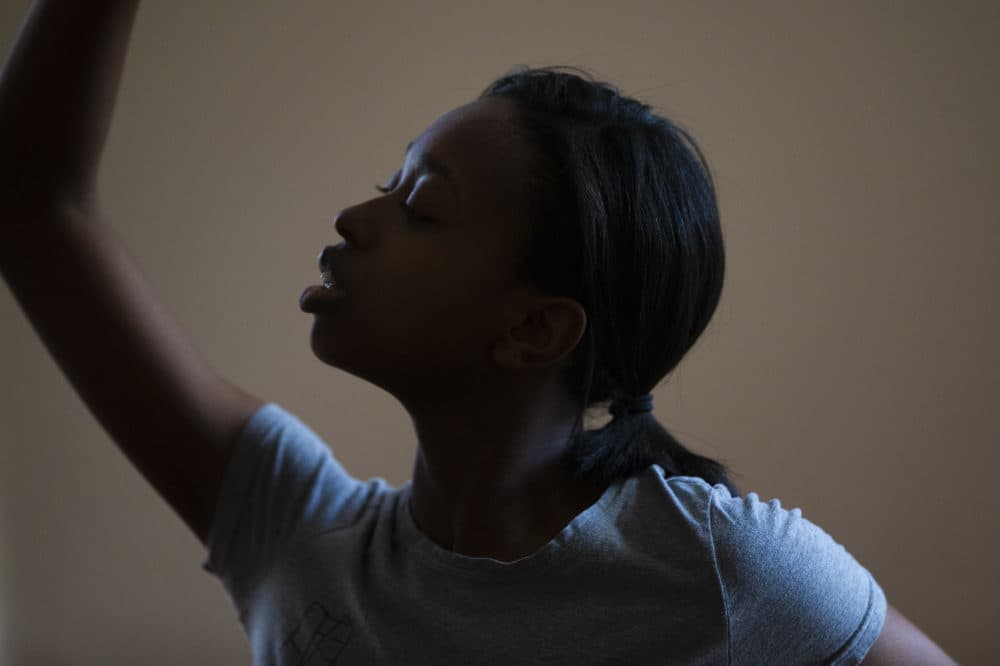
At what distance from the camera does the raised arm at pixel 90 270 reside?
0.77 m

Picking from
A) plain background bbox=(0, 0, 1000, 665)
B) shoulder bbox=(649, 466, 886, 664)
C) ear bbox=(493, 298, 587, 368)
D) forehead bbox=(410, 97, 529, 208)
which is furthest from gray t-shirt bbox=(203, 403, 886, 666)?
plain background bbox=(0, 0, 1000, 665)

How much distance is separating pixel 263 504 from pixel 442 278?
0.95ft

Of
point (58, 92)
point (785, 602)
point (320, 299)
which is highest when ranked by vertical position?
point (58, 92)

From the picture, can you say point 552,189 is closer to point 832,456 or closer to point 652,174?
point 652,174

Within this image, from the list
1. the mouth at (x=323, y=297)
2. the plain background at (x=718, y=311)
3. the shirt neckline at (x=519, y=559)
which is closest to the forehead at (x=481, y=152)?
the mouth at (x=323, y=297)

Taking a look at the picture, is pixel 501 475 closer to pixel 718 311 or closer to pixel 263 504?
pixel 263 504

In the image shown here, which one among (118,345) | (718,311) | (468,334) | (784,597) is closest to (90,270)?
(118,345)

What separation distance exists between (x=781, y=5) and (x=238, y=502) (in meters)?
1.15

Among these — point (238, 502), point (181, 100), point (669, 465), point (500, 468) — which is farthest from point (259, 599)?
point (181, 100)

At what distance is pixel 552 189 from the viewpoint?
30.5 inches

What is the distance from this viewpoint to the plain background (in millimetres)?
1521

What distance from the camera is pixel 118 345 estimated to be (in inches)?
32.5

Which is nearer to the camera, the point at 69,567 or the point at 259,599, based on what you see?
the point at 259,599

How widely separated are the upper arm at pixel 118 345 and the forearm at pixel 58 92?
3 centimetres
